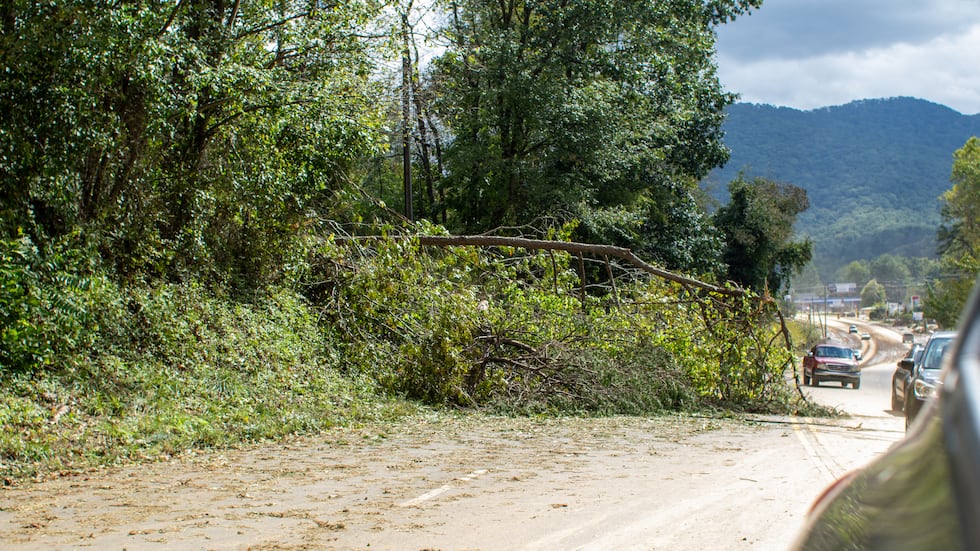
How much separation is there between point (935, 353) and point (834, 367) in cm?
2191

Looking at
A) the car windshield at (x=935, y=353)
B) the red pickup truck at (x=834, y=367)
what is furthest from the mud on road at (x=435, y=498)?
the red pickup truck at (x=834, y=367)

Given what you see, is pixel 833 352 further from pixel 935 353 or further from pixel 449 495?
pixel 449 495

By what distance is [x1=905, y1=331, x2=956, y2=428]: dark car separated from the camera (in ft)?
38.1

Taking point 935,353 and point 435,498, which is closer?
point 435,498

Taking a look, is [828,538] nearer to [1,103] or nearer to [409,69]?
[1,103]

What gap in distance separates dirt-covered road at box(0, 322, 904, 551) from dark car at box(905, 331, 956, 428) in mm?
763

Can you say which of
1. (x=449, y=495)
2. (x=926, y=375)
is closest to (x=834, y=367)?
(x=926, y=375)

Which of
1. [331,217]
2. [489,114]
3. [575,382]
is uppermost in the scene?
[489,114]

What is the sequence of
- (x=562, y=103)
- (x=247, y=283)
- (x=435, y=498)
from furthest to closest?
1. (x=562, y=103)
2. (x=247, y=283)
3. (x=435, y=498)

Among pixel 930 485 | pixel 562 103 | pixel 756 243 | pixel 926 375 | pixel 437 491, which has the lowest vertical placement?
pixel 437 491

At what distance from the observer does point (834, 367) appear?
34.5 metres

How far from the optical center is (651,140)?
30328 millimetres

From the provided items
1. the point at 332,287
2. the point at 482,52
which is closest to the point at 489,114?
the point at 482,52

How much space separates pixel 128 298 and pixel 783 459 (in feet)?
31.3
